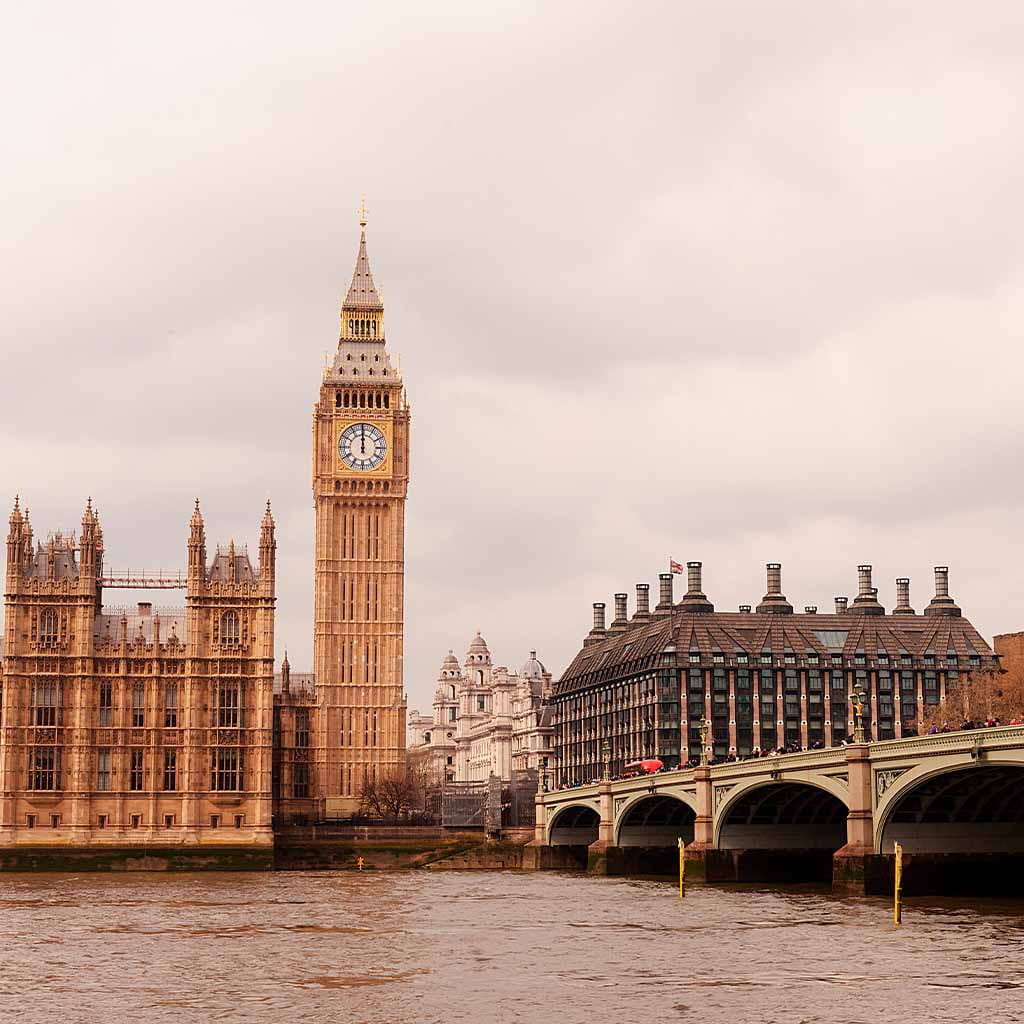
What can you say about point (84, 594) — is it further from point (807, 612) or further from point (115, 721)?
point (807, 612)

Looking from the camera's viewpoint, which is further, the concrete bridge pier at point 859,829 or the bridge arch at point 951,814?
the concrete bridge pier at point 859,829

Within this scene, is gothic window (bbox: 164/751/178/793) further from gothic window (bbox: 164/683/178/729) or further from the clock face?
the clock face

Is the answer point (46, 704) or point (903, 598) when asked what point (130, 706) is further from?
point (903, 598)

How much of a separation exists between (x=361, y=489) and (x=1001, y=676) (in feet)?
195

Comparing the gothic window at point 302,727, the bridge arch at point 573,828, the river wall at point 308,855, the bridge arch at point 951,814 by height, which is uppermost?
the gothic window at point 302,727

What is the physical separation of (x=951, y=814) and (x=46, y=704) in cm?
7932

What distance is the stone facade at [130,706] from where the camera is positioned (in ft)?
448

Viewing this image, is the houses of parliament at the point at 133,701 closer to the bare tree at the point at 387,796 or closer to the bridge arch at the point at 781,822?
the bare tree at the point at 387,796

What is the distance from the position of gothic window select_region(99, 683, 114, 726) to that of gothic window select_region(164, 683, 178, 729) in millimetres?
3895

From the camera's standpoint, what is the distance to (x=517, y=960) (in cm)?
5616

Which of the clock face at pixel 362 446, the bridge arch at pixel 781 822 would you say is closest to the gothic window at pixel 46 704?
the clock face at pixel 362 446

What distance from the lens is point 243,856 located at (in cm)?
13425

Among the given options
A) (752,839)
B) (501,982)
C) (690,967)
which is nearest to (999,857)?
(752,839)

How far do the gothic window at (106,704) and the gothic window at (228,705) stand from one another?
7.74 m
